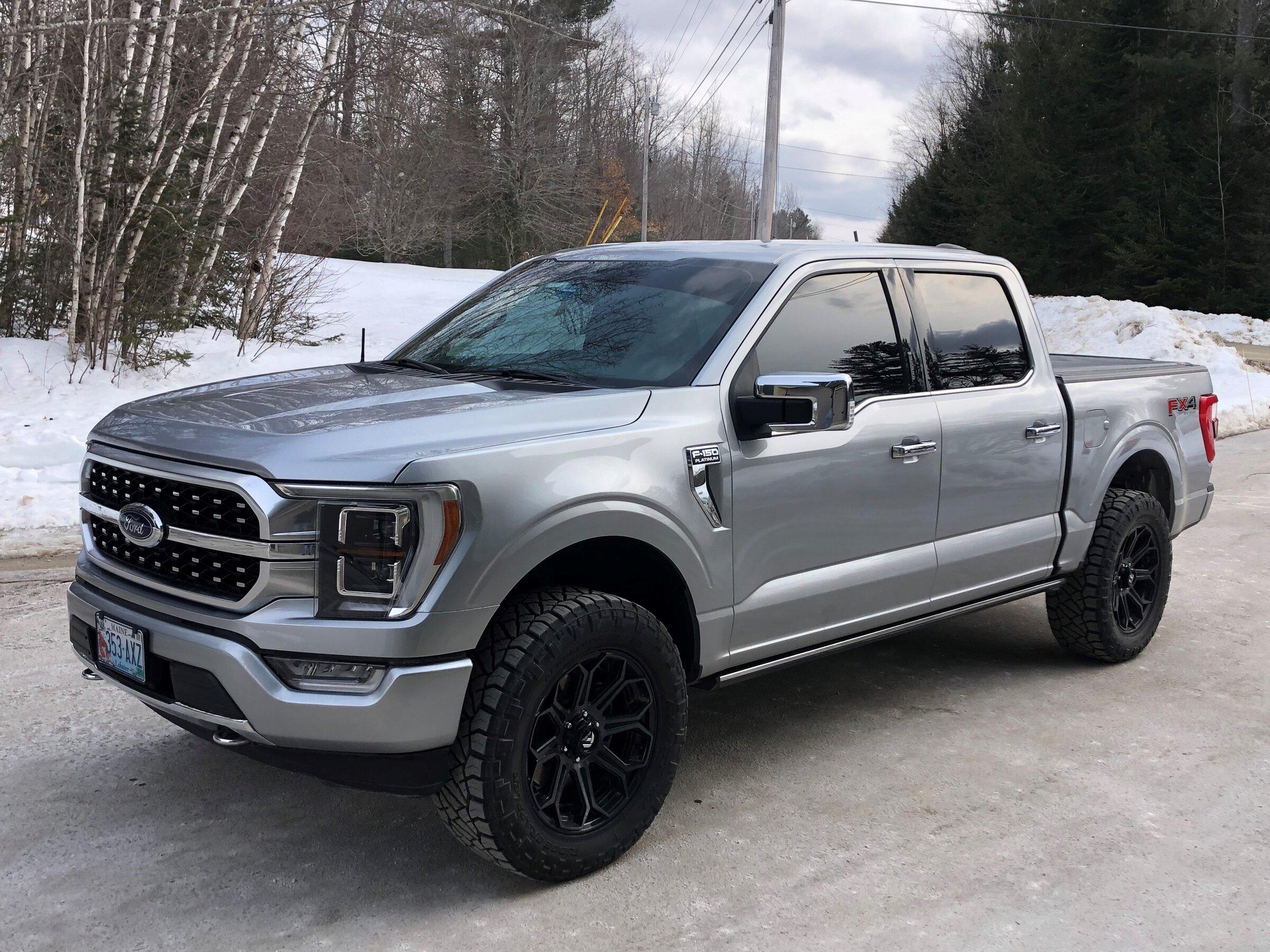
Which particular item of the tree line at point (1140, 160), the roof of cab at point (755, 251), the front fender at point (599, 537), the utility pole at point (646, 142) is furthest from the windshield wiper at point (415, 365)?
the utility pole at point (646, 142)

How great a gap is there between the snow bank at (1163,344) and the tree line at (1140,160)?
10.8m

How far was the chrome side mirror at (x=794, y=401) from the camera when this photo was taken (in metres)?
3.65

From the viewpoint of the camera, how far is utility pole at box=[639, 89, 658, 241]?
171ft

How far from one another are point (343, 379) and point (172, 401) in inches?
22.9

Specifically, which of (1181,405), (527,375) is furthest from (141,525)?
(1181,405)

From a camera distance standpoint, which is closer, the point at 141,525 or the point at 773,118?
the point at 141,525

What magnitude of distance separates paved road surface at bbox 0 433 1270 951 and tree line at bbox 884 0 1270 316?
33289mm

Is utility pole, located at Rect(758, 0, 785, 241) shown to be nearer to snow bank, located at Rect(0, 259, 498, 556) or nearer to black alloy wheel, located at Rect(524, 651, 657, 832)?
→ snow bank, located at Rect(0, 259, 498, 556)

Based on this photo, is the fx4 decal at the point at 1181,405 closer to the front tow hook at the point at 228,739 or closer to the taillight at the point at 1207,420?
the taillight at the point at 1207,420

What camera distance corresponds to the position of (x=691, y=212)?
77.9 metres

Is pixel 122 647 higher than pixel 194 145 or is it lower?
lower

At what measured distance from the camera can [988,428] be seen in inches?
187

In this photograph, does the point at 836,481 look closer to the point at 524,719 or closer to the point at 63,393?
the point at 524,719

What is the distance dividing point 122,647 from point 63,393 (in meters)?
8.20
